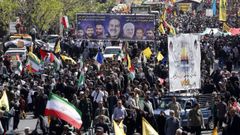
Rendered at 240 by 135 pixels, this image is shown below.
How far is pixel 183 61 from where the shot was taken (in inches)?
1070

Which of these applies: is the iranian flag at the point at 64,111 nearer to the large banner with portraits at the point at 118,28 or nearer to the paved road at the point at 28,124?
the paved road at the point at 28,124

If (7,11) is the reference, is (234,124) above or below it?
above

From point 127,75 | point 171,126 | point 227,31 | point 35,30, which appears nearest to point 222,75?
point 127,75

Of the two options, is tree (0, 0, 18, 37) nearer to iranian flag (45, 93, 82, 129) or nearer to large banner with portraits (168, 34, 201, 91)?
large banner with portraits (168, 34, 201, 91)

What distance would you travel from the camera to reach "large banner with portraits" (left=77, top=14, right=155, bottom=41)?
142ft

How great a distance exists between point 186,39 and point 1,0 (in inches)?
1343

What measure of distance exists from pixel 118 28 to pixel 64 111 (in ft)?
83.1

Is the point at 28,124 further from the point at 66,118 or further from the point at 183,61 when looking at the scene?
the point at 66,118

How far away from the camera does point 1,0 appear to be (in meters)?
59.8

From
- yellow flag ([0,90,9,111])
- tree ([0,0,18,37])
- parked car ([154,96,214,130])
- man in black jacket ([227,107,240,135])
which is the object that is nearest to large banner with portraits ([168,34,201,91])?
parked car ([154,96,214,130])

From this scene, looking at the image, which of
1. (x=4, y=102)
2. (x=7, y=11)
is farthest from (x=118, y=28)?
(x=4, y=102)

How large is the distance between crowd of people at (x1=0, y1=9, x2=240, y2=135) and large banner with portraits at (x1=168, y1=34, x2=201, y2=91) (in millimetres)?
683

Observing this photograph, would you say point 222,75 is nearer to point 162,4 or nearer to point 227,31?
point 227,31

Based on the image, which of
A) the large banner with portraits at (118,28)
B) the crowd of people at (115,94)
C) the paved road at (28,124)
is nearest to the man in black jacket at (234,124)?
the crowd of people at (115,94)
